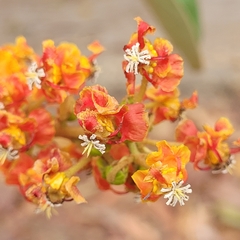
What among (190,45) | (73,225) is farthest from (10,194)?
(190,45)

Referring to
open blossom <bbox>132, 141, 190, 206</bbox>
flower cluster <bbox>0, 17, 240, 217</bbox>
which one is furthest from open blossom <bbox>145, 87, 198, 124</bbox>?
open blossom <bbox>132, 141, 190, 206</bbox>

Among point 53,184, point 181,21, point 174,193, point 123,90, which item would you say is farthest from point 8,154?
point 123,90

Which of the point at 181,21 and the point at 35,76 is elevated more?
the point at 35,76

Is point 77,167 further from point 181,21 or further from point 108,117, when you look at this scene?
point 181,21

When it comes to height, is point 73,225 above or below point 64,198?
below

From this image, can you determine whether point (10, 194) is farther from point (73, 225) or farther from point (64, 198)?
point (64, 198)

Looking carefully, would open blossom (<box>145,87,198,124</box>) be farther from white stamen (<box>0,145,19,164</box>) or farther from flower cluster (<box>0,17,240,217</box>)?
white stamen (<box>0,145,19,164</box>)
